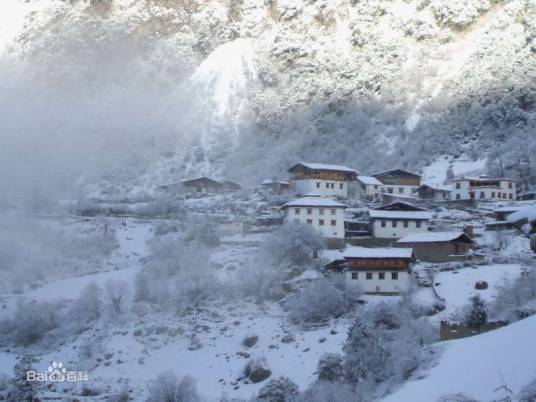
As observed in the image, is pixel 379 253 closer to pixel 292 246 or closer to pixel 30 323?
pixel 292 246

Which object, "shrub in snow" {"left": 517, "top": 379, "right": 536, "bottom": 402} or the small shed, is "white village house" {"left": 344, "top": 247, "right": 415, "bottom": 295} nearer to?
the small shed

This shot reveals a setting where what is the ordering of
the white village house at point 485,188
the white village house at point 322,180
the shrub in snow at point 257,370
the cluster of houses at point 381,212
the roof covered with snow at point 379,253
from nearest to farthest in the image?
the shrub in snow at point 257,370, the roof covered with snow at point 379,253, the cluster of houses at point 381,212, the white village house at point 485,188, the white village house at point 322,180

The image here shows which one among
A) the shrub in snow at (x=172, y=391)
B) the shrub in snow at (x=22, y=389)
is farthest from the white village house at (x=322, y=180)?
the shrub in snow at (x=22, y=389)

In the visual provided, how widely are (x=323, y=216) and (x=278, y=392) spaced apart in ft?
101

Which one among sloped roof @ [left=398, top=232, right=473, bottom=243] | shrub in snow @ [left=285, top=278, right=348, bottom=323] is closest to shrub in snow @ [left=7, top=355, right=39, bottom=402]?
shrub in snow @ [left=285, top=278, right=348, bottom=323]

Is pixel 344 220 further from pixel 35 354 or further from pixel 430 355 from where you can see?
pixel 430 355

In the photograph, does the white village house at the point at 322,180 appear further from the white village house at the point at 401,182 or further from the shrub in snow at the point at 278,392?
the shrub in snow at the point at 278,392

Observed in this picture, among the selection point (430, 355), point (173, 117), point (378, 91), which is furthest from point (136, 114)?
point (430, 355)

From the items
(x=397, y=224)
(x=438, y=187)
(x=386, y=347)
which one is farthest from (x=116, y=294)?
(x=438, y=187)

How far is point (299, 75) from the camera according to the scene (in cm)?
12306

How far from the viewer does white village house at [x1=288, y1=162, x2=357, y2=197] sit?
81812 millimetres

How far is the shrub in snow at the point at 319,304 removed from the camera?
4597 cm

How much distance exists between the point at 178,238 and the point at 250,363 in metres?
24.3

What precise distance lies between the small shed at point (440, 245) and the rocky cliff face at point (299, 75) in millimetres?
33171
